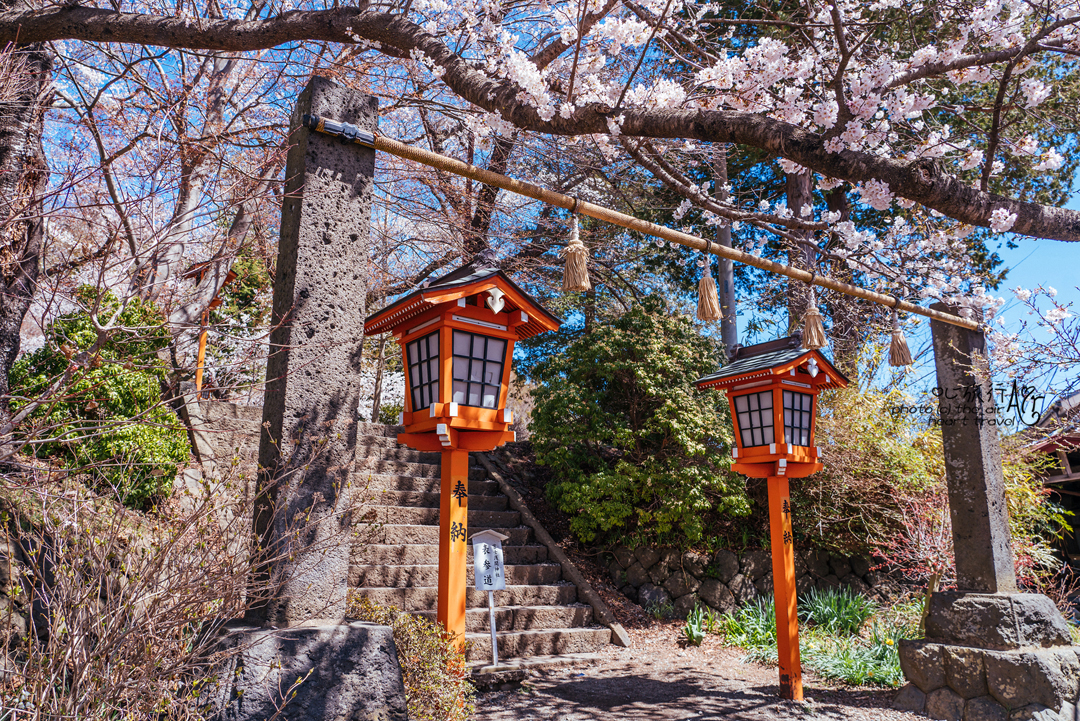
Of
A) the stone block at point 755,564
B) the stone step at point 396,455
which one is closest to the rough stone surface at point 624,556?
the stone block at point 755,564

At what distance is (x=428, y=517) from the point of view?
666cm

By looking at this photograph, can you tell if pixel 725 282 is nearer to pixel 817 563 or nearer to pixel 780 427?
pixel 817 563

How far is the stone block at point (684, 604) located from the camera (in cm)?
712

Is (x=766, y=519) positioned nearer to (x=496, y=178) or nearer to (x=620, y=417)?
(x=620, y=417)

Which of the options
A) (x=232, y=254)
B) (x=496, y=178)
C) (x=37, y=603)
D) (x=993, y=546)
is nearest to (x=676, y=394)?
(x=993, y=546)

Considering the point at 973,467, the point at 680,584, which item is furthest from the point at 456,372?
the point at 680,584

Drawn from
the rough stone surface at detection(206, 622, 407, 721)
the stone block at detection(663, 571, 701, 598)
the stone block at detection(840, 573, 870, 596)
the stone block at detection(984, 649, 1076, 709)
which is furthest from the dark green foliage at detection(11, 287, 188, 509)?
the stone block at detection(840, 573, 870, 596)

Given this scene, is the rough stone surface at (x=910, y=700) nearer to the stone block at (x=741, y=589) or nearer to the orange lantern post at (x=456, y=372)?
the stone block at (x=741, y=589)

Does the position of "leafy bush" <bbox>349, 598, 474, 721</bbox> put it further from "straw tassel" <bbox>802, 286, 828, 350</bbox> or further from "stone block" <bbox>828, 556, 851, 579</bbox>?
"stone block" <bbox>828, 556, 851, 579</bbox>

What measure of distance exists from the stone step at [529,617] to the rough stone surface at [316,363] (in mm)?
3300

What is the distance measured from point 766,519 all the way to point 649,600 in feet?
5.92

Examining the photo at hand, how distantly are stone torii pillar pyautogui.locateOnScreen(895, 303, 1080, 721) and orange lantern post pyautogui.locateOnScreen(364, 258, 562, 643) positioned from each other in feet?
11.2

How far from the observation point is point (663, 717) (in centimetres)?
424

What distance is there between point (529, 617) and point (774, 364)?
10.8 feet
